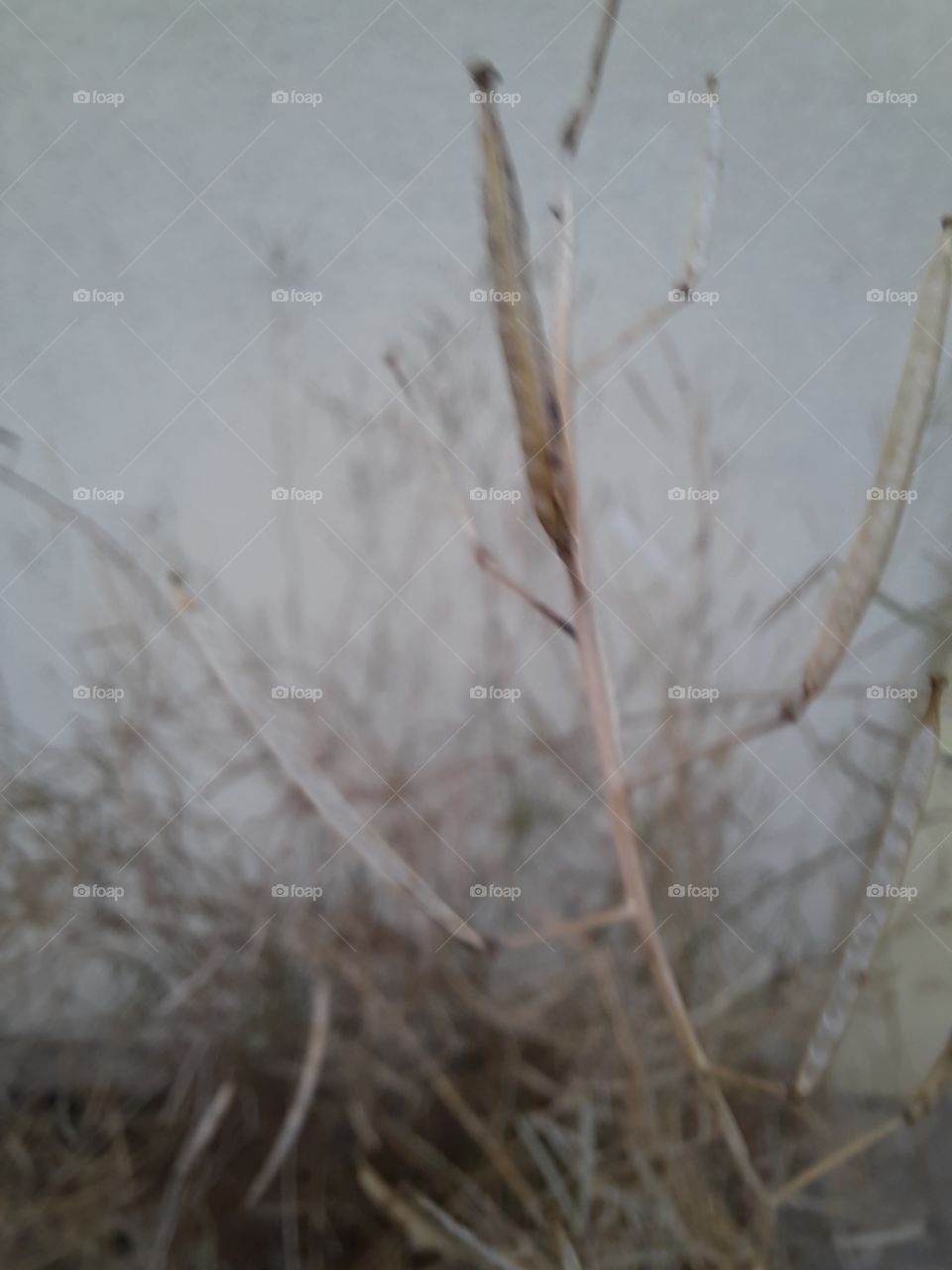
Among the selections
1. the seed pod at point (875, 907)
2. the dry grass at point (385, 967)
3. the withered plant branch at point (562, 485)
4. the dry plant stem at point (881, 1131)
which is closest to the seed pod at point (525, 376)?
the withered plant branch at point (562, 485)

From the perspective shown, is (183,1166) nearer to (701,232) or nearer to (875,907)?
(875,907)

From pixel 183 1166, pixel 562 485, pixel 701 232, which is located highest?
pixel 701 232

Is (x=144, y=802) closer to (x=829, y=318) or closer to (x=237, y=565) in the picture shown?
(x=237, y=565)

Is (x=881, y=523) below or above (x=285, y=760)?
above

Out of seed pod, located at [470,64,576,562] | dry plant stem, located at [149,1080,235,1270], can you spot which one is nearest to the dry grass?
dry plant stem, located at [149,1080,235,1270]

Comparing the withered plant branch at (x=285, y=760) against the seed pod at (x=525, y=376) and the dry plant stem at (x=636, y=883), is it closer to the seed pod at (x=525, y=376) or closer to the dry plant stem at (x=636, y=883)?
the dry plant stem at (x=636, y=883)

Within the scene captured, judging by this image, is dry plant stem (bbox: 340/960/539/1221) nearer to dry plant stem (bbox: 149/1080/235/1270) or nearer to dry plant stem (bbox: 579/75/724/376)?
dry plant stem (bbox: 149/1080/235/1270)

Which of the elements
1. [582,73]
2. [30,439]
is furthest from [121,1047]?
[582,73]

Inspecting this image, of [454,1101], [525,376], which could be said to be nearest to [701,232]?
[525,376]
